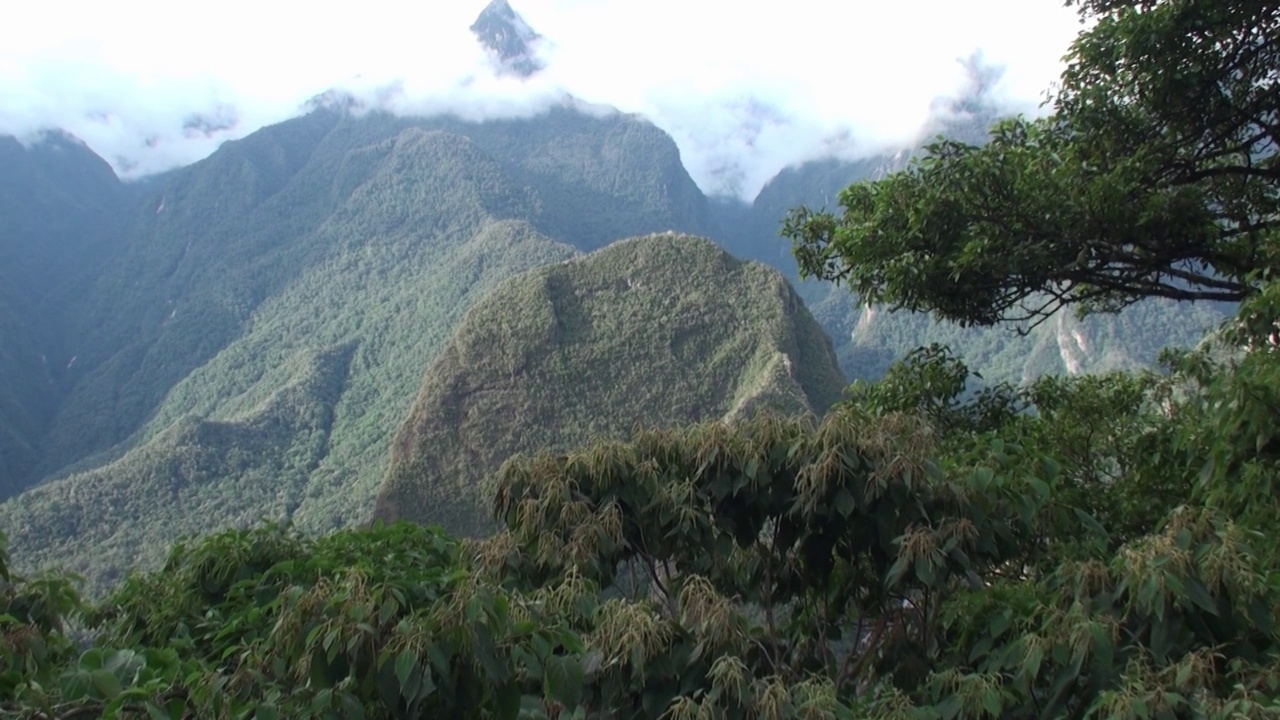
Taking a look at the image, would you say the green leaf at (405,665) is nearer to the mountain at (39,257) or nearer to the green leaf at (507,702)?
the green leaf at (507,702)

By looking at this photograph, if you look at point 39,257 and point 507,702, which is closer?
point 507,702

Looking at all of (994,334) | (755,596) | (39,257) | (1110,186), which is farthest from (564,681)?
(39,257)

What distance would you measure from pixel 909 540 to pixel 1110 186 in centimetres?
363

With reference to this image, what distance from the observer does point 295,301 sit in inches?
3703

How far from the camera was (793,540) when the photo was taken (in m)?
4.64

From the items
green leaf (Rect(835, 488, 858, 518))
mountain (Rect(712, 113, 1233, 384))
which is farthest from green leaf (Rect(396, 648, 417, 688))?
mountain (Rect(712, 113, 1233, 384))

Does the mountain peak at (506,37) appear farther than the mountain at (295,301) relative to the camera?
Yes

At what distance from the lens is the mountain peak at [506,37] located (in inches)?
5595

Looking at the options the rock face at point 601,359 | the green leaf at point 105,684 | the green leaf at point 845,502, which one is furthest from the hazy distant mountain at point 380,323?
the green leaf at point 105,684

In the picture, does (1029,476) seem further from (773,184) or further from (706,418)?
(773,184)

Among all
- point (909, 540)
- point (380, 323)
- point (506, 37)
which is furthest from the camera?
point (506, 37)

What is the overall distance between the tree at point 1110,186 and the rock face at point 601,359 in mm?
37666

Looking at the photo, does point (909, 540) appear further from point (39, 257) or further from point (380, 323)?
point (39, 257)

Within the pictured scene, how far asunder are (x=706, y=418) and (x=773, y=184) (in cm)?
12790
